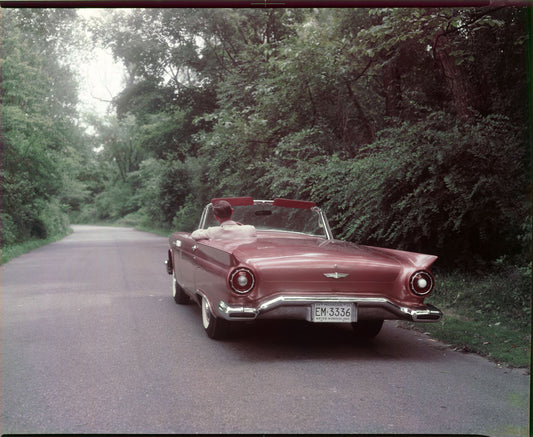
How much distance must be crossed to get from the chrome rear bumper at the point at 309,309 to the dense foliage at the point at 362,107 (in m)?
2.26

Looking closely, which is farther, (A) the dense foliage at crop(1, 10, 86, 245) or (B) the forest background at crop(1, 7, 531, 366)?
(A) the dense foliage at crop(1, 10, 86, 245)

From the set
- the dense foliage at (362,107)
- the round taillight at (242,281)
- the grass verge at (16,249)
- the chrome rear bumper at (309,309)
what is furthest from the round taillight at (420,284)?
the grass verge at (16,249)

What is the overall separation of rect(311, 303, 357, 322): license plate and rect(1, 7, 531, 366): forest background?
7.16 feet

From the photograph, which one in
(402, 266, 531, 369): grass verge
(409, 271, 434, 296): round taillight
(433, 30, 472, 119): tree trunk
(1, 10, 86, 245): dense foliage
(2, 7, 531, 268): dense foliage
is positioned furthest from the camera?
(1, 10, 86, 245): dense foliage

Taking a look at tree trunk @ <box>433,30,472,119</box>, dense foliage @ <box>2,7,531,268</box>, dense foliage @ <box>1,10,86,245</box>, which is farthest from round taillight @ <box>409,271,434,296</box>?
dense foliage @ <box>1,10,86,245</box>

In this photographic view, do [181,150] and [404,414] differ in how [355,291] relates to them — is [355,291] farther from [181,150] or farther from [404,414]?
[181,150]

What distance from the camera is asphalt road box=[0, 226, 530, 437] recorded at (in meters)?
3.32

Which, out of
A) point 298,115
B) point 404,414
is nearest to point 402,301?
point 404,414

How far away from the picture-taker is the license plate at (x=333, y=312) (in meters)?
4.63

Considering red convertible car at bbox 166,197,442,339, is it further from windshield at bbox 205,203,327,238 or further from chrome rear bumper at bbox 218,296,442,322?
windshield at bbox 205,203,327,238

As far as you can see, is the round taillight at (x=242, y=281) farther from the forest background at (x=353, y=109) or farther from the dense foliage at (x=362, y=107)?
the dense foliage at (x=362, y=107)

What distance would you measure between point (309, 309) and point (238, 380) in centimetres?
85

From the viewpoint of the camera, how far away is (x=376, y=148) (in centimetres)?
1001

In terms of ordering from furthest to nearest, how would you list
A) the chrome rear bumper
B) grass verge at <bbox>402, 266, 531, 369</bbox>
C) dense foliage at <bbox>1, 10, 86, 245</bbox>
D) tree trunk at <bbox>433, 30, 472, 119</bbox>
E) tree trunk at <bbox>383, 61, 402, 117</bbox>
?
dense foliage at <bbox>1, 10, 86, 245</bbox>
tree trunk at <bbox>383, 61, 402, 117</bbox>
tree trunk at <bbox>433, 30, 472, 119</bbox>
grass verge at <bbox>402, 266, 531, 369</bbox>
the chrome rear bumper
